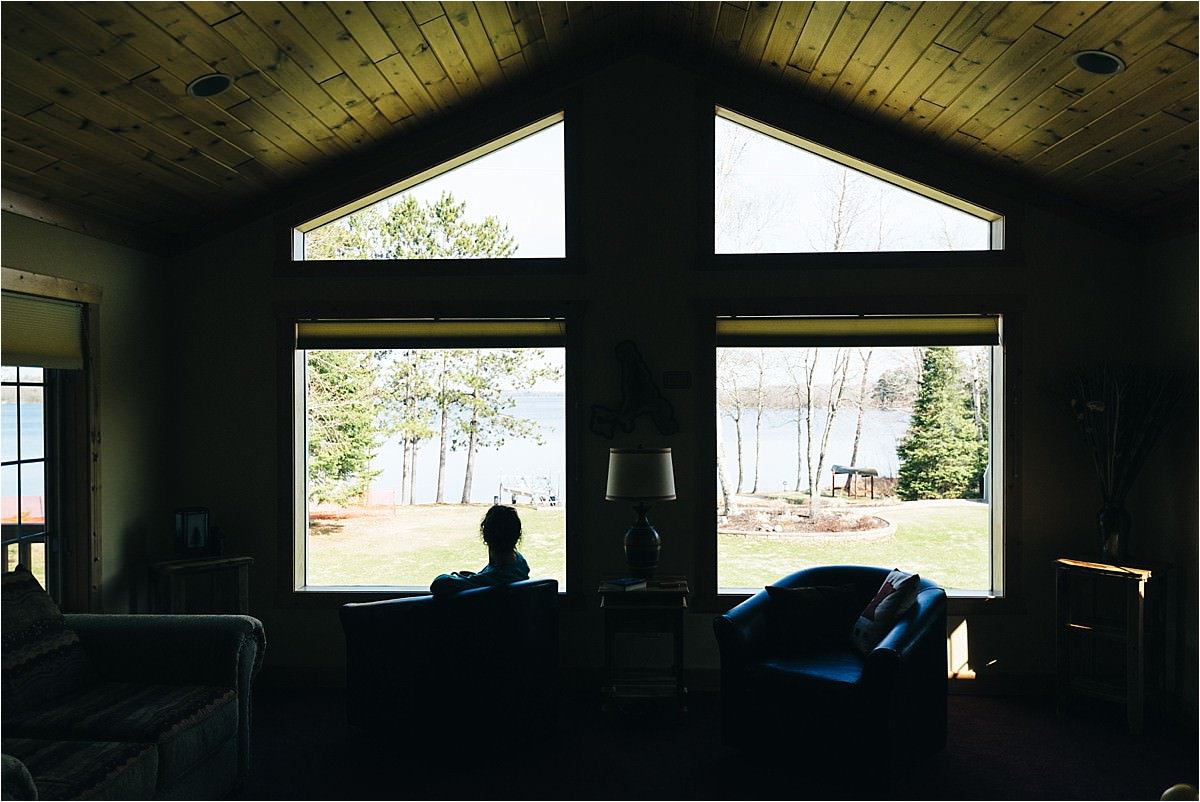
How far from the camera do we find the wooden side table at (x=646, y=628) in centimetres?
446

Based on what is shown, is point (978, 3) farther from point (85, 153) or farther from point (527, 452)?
point (85, 153)

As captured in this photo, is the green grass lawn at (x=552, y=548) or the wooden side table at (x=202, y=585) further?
the green grass lawn at (x=552, y=548)

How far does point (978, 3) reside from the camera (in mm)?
3406

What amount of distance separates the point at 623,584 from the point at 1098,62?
120 inches

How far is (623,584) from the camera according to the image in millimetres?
4660

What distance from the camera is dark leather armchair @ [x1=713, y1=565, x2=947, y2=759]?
3.69 metres

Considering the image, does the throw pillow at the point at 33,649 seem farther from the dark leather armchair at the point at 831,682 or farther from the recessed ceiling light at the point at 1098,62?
the recessed ceiling light at the point at 1098,62

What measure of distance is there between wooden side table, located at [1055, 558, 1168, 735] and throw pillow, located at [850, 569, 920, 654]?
1.14 meters

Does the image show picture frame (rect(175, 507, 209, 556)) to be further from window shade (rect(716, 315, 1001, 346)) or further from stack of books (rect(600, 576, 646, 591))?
window shade (rect(716, 315, 1001, 346))

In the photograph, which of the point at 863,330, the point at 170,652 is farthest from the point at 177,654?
the point at 863,330

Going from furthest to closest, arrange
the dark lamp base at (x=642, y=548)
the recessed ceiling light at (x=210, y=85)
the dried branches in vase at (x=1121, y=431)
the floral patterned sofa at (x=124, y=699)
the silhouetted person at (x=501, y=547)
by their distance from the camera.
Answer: the dark lamp base at (x=642, y=548) < the dried branches in vase at (x=1121, y=431) < the silhouetted person at (x=501, y=547) < the recessed ceiling light at (x=210, y=85) < the floral patterned sofa at (x=124, y=699)

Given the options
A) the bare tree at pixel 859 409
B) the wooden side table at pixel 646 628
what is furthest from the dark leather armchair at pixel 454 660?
the bare tree at pixel 859 409

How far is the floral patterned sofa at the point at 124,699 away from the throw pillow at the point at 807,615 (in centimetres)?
228

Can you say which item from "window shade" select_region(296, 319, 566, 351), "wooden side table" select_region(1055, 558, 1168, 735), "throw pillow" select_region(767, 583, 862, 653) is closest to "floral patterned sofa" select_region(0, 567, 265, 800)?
"window shade" select_region(296, 319, 566, 351)
